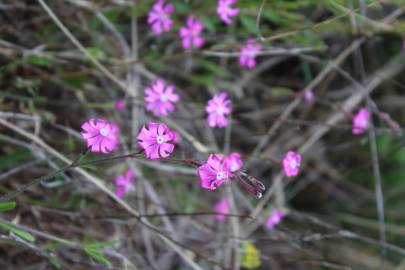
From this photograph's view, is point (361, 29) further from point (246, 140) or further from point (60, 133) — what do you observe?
point (60, 133)

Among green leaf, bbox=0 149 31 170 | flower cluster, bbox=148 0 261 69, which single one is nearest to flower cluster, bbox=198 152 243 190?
flower cluster, bbox=148 0 261 69

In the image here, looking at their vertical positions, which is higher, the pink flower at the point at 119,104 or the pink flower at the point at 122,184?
the pink flower at the point at 119,104

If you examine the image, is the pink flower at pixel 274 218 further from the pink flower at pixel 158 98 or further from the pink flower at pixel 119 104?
the pink flower at pixel 119 104

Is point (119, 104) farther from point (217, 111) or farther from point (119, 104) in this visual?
point (217, 111)

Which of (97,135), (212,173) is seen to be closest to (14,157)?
(97,135)

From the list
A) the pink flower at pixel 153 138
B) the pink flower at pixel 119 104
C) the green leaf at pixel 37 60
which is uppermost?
the green leaf at pixel 37 60

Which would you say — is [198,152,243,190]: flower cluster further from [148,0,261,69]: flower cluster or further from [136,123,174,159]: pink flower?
[148,0,261,69]: flower cluster

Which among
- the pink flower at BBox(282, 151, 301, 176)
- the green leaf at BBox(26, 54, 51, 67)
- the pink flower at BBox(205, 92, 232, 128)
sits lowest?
the pink flower at BBox(282, 151, 301, 176)

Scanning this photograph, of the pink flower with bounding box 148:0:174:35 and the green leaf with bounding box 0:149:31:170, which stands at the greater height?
the pink flower with bounding box 148:0:174:35

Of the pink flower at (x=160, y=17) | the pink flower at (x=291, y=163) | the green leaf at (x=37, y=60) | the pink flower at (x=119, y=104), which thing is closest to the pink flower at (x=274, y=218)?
the pink flower at (x=291, y=163)

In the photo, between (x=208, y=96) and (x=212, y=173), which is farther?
(x=208, y=96)

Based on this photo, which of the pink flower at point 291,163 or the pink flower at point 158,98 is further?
the pink flower at point 158,98
